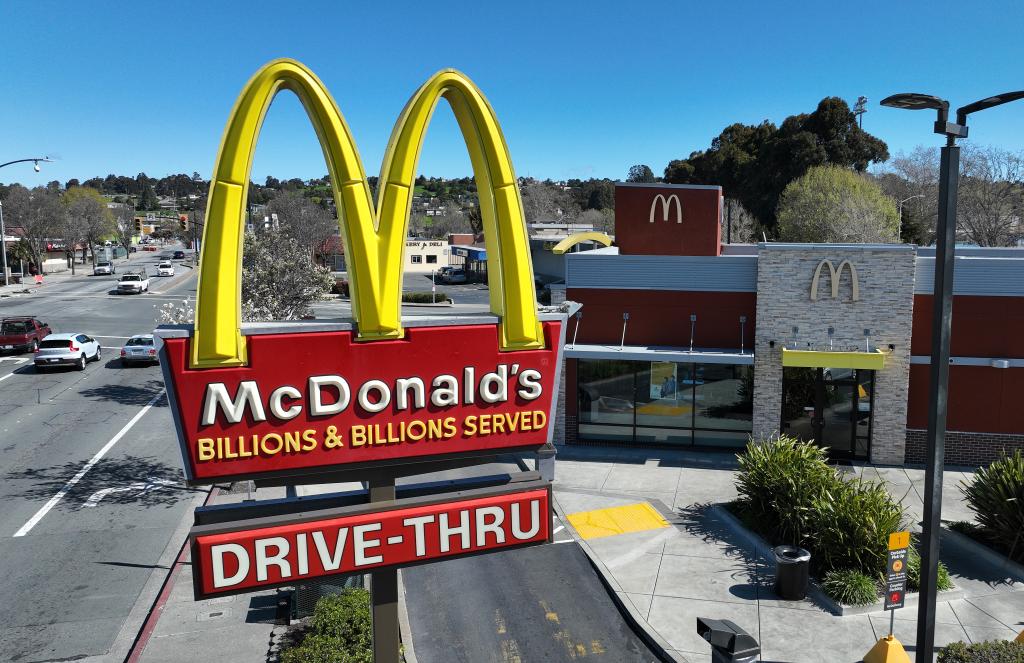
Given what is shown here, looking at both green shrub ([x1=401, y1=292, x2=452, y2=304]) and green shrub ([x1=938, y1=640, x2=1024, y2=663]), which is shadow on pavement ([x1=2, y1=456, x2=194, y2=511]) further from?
green shrub ([x1=401, y1=292, x2=452, y2=304])

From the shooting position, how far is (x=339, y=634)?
11602 mm

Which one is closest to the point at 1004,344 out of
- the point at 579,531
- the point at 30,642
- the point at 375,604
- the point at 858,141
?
the point at 579,531

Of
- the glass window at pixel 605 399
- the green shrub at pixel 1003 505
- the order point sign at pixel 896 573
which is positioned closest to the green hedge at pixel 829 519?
the green shrub at pixel 1003 505

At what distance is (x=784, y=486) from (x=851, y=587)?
275cm

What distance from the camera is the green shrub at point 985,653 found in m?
11.0

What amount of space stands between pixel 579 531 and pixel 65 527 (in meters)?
11.9

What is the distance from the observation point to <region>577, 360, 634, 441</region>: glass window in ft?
80.2

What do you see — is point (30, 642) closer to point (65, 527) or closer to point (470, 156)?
point (65, 527)

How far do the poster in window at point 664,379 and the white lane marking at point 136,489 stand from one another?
14.2 m

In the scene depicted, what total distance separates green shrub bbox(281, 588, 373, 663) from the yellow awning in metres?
14.2

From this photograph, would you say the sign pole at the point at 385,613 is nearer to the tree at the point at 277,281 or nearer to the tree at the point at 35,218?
the tree at the point at 277,281

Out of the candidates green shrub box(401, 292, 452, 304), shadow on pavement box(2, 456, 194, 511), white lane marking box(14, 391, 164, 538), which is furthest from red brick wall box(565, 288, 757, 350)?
green shrub box(401, 292, 452, 304)

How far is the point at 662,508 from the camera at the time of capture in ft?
63.2

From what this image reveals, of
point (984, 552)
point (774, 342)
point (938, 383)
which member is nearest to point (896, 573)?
point (938, 383)
